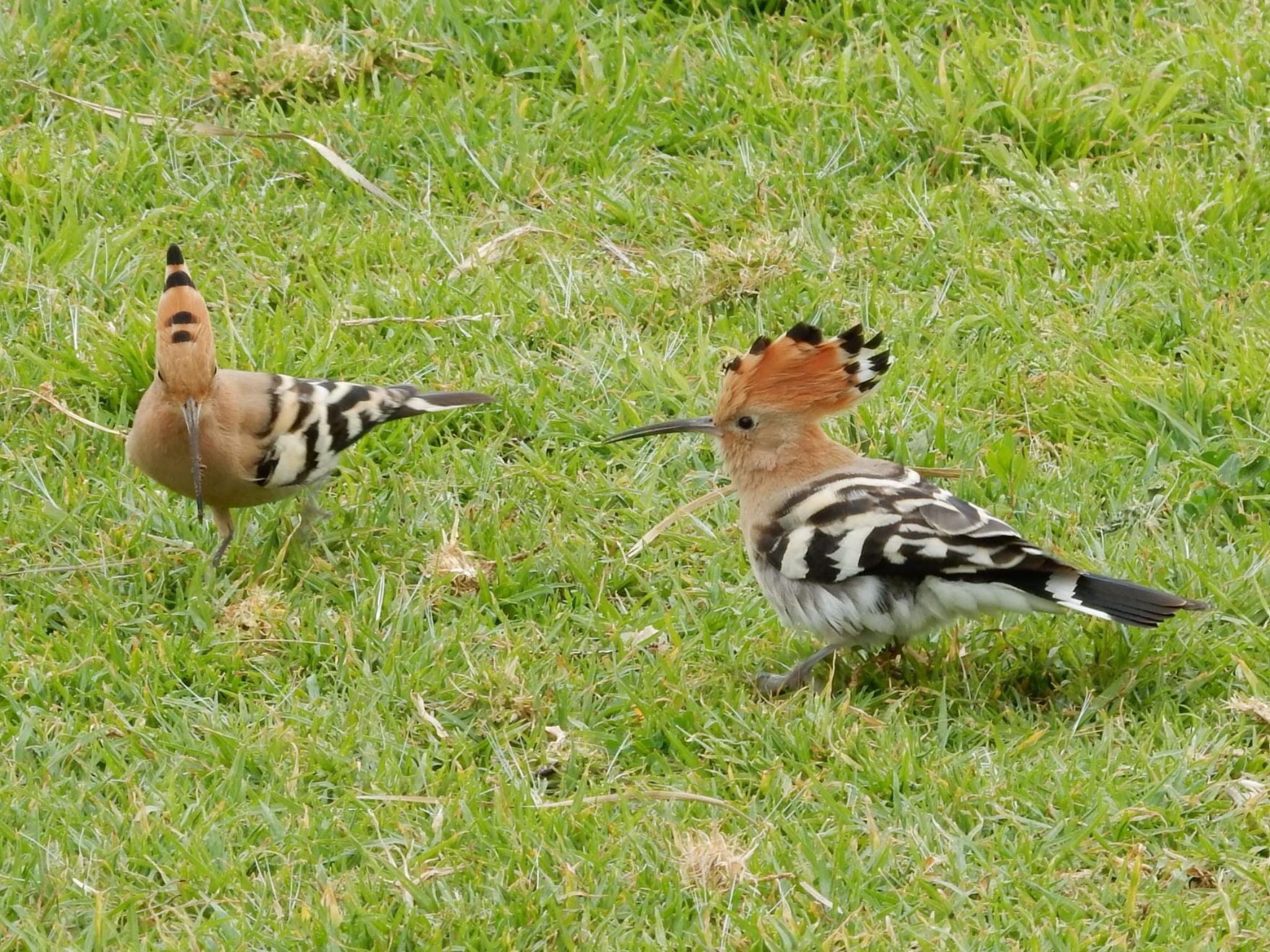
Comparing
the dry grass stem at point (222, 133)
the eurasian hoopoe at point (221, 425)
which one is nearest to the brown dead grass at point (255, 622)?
the eurasian hoopoe at point (221, 425)

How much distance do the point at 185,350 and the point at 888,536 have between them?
177 cm

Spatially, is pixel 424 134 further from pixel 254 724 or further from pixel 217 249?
pixel 254 724

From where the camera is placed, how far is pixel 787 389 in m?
4.39

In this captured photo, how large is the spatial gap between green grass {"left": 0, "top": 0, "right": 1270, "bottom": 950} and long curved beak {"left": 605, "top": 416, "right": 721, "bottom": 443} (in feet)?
0.85

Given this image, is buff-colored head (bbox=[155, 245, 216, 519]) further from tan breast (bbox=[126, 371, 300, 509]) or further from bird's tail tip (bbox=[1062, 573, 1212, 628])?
bird's tail tip (bbox=[1062, 573, 1212, 628])

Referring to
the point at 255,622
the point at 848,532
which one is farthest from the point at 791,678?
the point at 255,622

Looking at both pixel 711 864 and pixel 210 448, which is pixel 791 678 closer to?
pixel 711 864

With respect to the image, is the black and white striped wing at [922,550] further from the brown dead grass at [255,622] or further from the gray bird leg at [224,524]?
the gray bird leg at [224,524]

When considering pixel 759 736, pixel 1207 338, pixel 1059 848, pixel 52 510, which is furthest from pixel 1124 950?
pixel 52 510

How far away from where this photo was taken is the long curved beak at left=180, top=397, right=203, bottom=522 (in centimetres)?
446

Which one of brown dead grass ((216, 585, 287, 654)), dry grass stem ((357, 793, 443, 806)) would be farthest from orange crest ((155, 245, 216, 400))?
dry grass stem ((357, 793, 443, 806))

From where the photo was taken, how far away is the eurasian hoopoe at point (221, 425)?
4535mm

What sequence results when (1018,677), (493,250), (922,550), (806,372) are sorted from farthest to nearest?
(493,250) → (806,372) → (1018,677) → (922,550)

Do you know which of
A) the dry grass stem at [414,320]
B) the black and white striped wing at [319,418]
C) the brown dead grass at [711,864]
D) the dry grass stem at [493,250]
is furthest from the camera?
the dry grass stem at [493,250]
